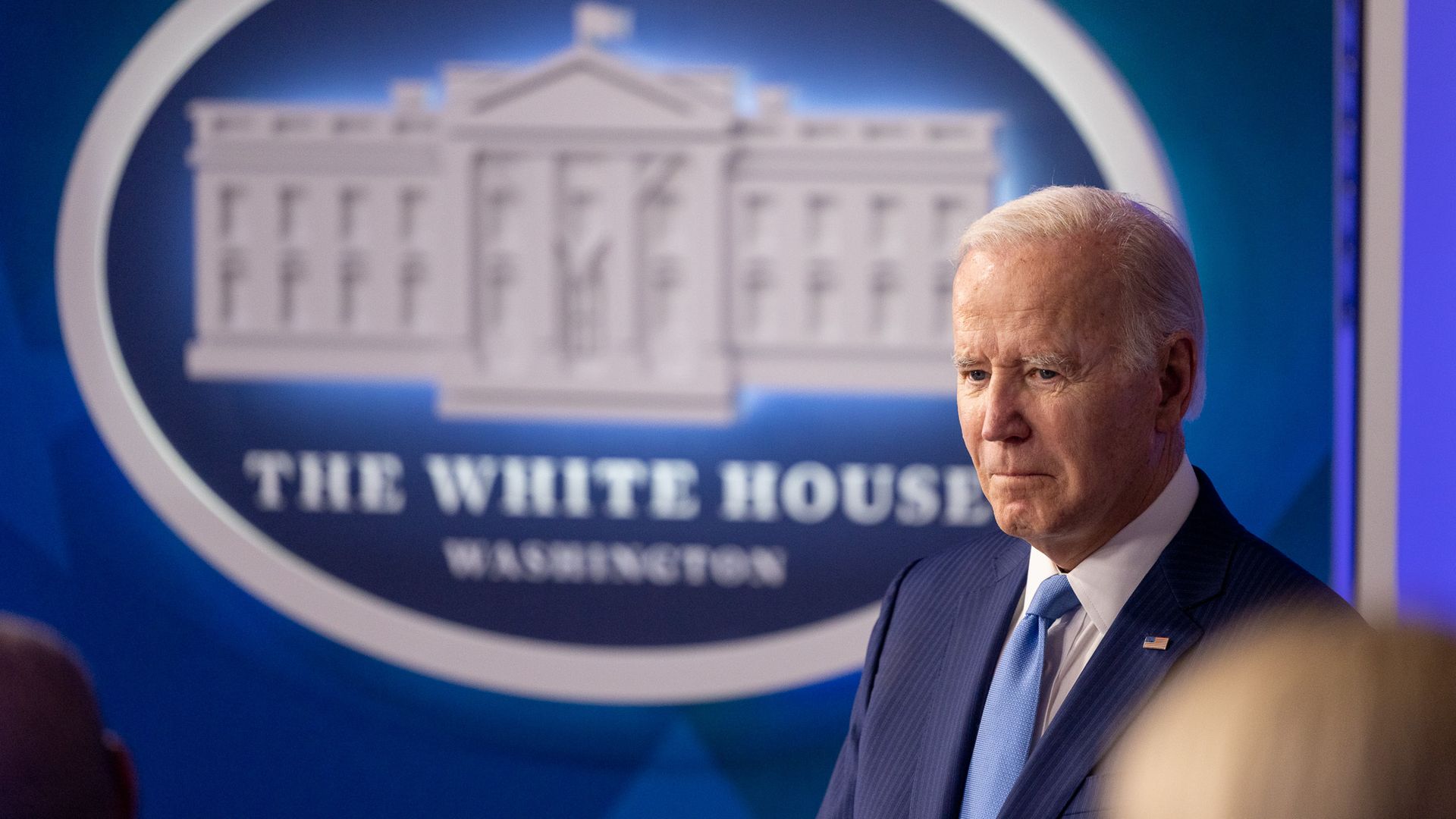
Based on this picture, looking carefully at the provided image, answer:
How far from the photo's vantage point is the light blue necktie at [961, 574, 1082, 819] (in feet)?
4.88

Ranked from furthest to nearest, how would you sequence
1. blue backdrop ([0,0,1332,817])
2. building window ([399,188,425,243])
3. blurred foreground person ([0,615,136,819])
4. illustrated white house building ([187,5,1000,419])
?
building window ([399,188,425,243]), illustrated white house building ([187,5,1000,419]), blue backdrop ([0,0,1332,817]), blurred foreground person ([0,615,136,819])

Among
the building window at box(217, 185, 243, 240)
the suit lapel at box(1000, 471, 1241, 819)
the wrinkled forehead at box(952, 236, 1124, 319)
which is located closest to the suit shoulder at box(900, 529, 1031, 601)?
the suit lapel at box(1000, 471, 1241, 819)

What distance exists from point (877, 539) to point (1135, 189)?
909 mm

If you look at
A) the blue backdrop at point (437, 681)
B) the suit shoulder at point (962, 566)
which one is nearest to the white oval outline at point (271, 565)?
the blue backdrop at point (437, 681)

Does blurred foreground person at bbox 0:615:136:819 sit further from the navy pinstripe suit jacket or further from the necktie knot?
the necktie knot

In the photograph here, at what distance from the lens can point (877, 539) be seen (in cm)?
296

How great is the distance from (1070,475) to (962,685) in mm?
275

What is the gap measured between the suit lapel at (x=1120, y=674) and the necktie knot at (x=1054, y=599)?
0.08 m

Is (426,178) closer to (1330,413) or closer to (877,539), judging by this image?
(877,539)

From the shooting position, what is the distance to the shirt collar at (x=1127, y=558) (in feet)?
4.98

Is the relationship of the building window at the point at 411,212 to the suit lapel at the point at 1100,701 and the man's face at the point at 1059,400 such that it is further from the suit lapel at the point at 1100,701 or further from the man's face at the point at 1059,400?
the suit lapel at the point at 1100,701

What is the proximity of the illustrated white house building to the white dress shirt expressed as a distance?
4.43ft

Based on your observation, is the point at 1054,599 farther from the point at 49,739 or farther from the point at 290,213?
the point at 290,213

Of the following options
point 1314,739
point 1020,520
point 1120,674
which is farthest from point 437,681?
point 1314,739
